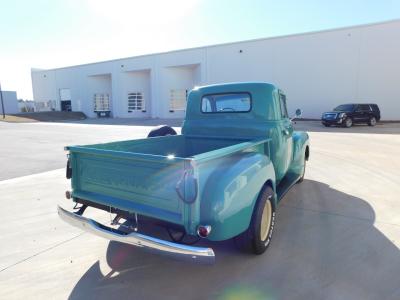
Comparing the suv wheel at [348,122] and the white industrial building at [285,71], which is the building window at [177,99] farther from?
the suv wheel at [348,122]

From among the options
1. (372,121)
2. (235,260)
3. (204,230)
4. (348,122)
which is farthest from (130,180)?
(372,121)

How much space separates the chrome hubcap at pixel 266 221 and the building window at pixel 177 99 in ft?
92.2

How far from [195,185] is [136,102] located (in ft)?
109

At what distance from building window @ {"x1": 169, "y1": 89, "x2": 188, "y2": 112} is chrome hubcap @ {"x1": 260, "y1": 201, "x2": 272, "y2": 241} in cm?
2811

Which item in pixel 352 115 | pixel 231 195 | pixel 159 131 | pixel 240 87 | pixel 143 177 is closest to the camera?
pixel 231 195

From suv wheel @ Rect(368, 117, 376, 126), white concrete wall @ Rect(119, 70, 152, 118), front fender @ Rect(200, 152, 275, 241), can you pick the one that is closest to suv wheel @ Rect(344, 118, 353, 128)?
suv wheel @ Rect(368, 117, 376, 126)

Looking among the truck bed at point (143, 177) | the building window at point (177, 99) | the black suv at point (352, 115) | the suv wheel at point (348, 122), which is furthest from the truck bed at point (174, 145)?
the building window at point (177, 99)

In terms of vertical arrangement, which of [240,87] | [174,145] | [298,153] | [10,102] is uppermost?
[10,102]

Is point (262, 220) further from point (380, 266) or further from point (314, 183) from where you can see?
point (314, 183)

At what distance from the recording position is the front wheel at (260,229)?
284 centimetres

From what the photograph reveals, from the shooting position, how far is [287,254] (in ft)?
10.0

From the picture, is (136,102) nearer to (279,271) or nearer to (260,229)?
(260,229)

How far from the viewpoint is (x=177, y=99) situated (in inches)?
1216

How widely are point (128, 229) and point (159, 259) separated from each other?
66 centimetres
